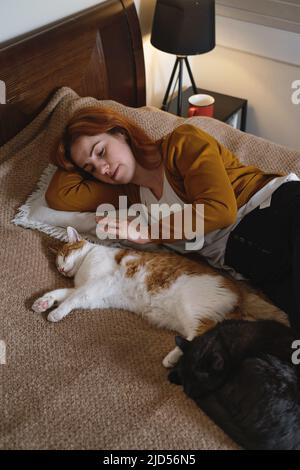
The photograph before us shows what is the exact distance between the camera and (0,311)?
4.79 feet

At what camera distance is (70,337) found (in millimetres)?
1399

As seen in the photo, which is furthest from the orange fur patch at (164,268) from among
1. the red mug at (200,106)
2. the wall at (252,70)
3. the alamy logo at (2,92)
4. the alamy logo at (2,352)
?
the wall at (252,70)

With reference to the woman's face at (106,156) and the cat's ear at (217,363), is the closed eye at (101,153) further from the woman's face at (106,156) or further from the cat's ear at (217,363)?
the cat's ear at (217,363)

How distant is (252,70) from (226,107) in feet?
0.83

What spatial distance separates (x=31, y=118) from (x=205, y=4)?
841 millimetres

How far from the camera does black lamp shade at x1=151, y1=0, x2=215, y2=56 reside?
6.73 feet

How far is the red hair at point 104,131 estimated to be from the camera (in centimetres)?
157

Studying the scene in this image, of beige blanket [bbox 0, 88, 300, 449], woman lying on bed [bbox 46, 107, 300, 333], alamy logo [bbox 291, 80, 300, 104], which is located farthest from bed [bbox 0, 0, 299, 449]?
alamy logo [bbox 291, 80, 300, 104]

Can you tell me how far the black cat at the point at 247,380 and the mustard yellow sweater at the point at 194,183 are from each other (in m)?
0.35

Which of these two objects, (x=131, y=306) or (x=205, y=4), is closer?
(x=131, y=306)

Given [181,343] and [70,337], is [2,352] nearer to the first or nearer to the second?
[70,337]

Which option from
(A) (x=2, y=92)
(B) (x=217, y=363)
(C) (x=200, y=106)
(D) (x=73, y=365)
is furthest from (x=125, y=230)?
(C) (x=200, y=106)
